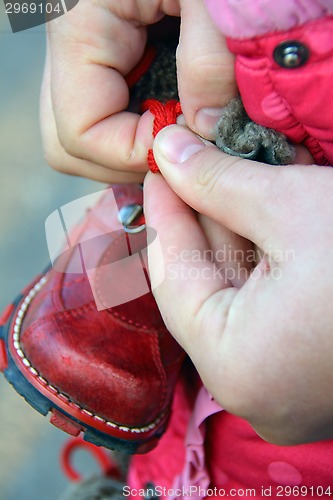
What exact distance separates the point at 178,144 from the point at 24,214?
2.61ft

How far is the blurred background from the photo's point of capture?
3.59 feet

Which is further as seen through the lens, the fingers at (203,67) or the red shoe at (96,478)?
the red shoe at (96,478)

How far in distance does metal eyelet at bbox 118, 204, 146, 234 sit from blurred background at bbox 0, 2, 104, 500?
0.51 metres

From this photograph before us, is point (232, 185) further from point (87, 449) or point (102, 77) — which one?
point (87, 449)

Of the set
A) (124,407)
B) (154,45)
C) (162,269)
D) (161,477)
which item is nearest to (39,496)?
(161,477)

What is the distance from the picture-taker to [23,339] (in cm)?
72

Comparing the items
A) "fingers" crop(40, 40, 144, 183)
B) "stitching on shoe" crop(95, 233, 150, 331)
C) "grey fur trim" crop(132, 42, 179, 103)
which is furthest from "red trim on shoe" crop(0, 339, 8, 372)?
"grey fur trim" crop(132, 42, 179, 103)

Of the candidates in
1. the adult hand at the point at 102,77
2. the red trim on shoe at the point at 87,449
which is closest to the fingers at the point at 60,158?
the adult hand at the point at 102,77

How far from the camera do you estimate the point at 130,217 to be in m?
0.75

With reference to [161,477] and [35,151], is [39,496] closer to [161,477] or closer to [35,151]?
[161,477]

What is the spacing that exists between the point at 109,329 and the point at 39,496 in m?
0.52

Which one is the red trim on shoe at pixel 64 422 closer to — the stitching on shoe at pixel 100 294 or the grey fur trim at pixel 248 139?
the stitching on shoe at pixel 100 294

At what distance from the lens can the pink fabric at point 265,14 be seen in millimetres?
431

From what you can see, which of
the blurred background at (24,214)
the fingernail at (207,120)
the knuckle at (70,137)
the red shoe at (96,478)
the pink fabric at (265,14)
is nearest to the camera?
the pink fabric at (265,14)
